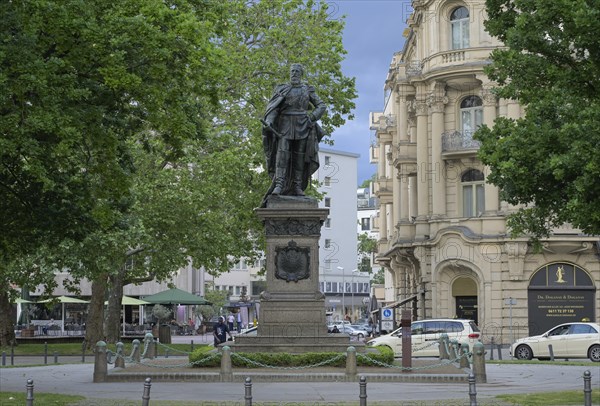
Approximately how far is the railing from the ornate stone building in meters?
0.05

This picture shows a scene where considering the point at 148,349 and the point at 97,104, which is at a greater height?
the point at 97,104

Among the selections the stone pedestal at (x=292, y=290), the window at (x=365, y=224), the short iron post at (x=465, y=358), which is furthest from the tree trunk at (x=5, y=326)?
the window at (x=365, y=224)

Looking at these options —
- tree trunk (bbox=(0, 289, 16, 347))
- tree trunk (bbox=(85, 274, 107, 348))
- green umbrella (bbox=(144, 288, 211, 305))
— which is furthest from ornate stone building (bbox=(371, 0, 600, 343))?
tree trunk (bbox=(0, 289, 16, 347))

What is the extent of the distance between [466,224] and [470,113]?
19.2ft

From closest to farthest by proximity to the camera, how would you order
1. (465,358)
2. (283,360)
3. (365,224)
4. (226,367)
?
(226,367) → (283,360) → (465,358) → (365,224)

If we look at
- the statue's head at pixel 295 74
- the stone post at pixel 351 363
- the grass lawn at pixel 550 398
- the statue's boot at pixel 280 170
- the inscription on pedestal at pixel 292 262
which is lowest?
the grass lawn at pixel 550 398

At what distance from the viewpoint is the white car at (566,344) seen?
41.3 metres

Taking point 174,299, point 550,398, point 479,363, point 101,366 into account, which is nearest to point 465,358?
point 479,363

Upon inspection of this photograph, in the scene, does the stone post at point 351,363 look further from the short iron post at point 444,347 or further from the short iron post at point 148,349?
the short iron post at point 148,349

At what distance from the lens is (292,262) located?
27.1m

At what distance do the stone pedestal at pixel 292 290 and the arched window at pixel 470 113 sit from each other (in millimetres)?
32303

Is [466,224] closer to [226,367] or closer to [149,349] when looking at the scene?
[149,349]

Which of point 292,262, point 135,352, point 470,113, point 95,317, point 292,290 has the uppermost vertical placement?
point 470,113

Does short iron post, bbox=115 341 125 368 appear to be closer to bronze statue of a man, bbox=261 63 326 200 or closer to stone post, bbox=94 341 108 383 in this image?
stone post, bbox=94 341 108 383
